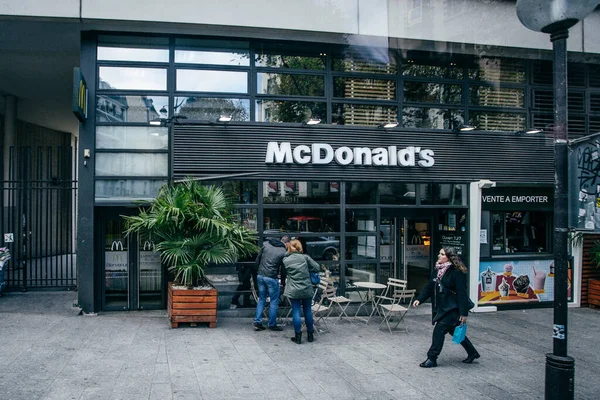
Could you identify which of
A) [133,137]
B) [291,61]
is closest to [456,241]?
[291,61]

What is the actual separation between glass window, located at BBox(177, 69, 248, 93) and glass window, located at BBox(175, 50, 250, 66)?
0.64 ft

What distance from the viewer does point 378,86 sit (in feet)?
39.3

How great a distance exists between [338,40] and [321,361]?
21.9 feet

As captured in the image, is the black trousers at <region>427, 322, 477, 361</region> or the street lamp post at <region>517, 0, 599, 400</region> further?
the black trousers at <region>427, 322, 477, 361</region>

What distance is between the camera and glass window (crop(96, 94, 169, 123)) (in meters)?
10.9

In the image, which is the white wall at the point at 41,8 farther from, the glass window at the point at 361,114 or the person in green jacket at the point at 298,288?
the person in green jacket at the point at 298,288

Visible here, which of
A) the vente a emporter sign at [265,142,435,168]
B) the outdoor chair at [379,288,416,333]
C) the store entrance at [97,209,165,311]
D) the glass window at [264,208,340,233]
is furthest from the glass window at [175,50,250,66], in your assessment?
the outdoor chair at [379,288,416,333]

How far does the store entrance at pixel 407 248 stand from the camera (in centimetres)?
1244

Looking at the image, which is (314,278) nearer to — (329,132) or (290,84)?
(329,132)

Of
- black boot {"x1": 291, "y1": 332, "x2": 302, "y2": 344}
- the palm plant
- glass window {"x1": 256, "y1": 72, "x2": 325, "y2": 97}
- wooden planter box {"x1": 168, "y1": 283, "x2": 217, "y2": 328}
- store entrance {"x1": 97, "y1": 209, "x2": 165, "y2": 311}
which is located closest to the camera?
black boot {"x1": 291, "y1": 332, "x2": 302, "y2": 344}

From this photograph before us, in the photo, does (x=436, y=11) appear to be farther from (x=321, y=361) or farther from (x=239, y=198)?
(x=321, y=361)

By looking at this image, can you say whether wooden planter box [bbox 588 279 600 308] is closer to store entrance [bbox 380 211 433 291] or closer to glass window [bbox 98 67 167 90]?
store entrance [bbox 380 211 433 291]

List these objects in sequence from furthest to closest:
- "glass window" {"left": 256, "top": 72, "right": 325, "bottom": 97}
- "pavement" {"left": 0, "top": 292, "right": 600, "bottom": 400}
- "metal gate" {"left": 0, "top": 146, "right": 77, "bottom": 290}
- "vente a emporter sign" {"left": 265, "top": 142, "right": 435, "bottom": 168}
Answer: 1. "metal gate" {"left": 0, "top": 146, "right": 77, "bottom": 290}
2. "glass window" {"left": 256, "top": 72, "right": 325, "bottom": 97}
3. "vente a emporter sign" {"left": 265, "top": 142, "right": 435, "bottom": 168}
4. "pavement" {"left": 0, "top": 292, "right": 600, "bottom": 400}

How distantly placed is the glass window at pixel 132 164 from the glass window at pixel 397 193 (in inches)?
180
